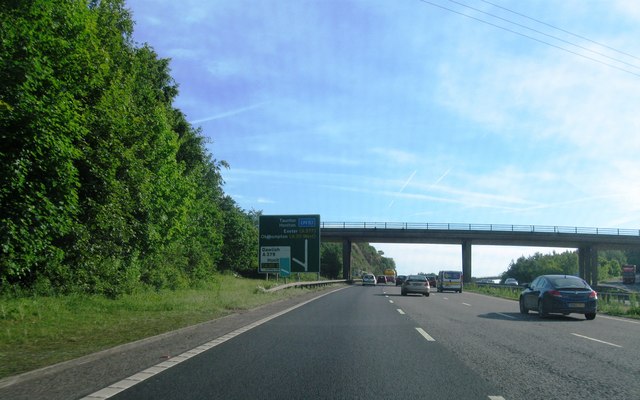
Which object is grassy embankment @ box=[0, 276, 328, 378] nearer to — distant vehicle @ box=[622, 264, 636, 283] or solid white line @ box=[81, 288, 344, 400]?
solid white line @ box=[81, 288, 344, 400]

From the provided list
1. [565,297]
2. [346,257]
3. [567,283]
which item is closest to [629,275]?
[346,257]

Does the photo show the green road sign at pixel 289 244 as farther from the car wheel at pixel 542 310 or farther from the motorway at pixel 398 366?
the motorway at pixel 398 366

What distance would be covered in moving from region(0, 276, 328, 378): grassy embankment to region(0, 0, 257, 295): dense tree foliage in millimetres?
1385

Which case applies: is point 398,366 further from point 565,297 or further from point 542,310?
point 542,310

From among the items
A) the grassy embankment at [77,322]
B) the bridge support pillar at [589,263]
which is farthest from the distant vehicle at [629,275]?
the grassy embankment at [77,322]

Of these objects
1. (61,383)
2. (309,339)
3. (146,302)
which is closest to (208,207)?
(146,302)

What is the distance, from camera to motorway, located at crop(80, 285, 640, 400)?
6660 millimetres

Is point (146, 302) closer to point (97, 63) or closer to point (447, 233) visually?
point (97, 63)

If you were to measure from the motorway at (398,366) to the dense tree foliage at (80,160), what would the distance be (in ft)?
23.6

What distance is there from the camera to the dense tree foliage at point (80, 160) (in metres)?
13.8

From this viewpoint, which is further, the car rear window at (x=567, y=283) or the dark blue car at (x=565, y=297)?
the car rear window at (x=567, y=283)

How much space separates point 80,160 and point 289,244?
74.3 ft

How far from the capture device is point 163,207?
1161 inches

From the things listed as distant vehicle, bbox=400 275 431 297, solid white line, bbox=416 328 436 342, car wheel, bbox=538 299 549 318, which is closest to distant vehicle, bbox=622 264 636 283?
distant vehicle, bbox=400 275 431 297
